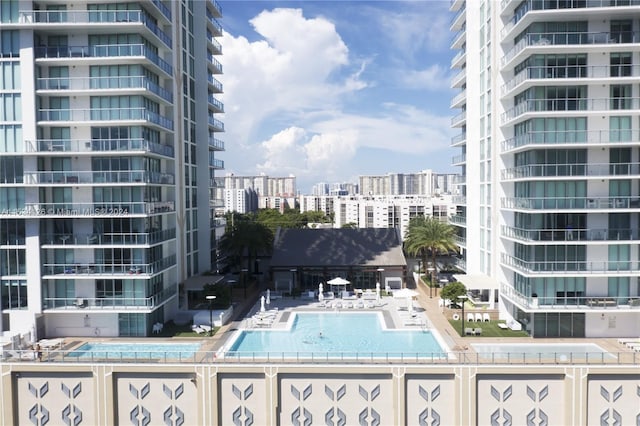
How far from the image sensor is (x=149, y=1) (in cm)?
3142

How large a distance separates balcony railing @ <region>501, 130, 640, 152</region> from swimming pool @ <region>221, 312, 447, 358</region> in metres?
14.2

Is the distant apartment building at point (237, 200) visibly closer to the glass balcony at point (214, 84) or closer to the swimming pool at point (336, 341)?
the glass balcony at point (214, 84)

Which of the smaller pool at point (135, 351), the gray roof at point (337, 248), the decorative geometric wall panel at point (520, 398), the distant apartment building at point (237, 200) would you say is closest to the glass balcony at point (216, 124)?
the gray roof at point (337, 248)

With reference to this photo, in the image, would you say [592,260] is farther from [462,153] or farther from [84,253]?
[84,253]

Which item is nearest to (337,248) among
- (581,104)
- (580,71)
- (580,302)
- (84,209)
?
(580,302)

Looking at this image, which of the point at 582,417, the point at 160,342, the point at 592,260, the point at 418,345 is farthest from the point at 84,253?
the point at 592,260

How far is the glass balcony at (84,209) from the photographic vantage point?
30484 millimetres

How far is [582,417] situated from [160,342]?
24295mm

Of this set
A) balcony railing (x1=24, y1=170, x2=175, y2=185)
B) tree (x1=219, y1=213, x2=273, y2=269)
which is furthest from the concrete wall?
tree (x1=219, y1=213, x2=273, y2=269)

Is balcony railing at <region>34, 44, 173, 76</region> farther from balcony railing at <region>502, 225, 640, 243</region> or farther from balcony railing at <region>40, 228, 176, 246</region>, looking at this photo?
balcony railing at <region>502, 225, 640, 243</region>

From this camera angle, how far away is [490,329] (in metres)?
32.8

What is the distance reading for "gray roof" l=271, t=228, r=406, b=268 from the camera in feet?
156

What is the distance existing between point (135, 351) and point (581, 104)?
100.0 feet

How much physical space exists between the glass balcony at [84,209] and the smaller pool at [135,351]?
26.9ft
